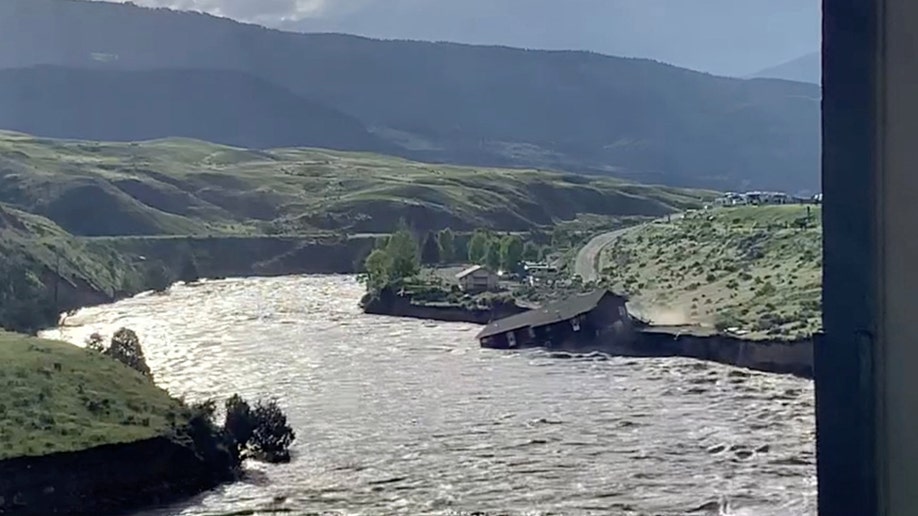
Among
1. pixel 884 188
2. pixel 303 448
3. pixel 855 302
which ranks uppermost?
pixel 884 188

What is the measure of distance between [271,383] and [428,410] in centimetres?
518

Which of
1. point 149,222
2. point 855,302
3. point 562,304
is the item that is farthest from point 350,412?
point 149,222

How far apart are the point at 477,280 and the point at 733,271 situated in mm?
10609

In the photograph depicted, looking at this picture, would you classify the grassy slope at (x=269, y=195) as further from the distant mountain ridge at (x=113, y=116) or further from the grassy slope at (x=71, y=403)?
the distant mountain ridge at (x=113, y=116)

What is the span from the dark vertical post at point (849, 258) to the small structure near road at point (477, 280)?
1833 inches

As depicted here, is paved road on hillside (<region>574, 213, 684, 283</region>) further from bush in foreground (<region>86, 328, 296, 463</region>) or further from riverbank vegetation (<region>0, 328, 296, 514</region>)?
bush in foreground (<region>86, 328, 296, 463</region>)

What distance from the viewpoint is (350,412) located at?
24.5 meters

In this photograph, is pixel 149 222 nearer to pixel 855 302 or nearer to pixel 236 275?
pixel 236 275

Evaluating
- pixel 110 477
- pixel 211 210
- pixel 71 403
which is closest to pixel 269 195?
pixel 211 210

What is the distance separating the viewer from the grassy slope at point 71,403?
19.0 meters

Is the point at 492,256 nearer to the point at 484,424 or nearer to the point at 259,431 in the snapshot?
the point at 484,424

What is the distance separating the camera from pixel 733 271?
4362cm

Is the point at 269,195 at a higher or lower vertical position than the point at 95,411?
higher

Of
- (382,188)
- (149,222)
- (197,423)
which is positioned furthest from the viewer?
(382,188)
